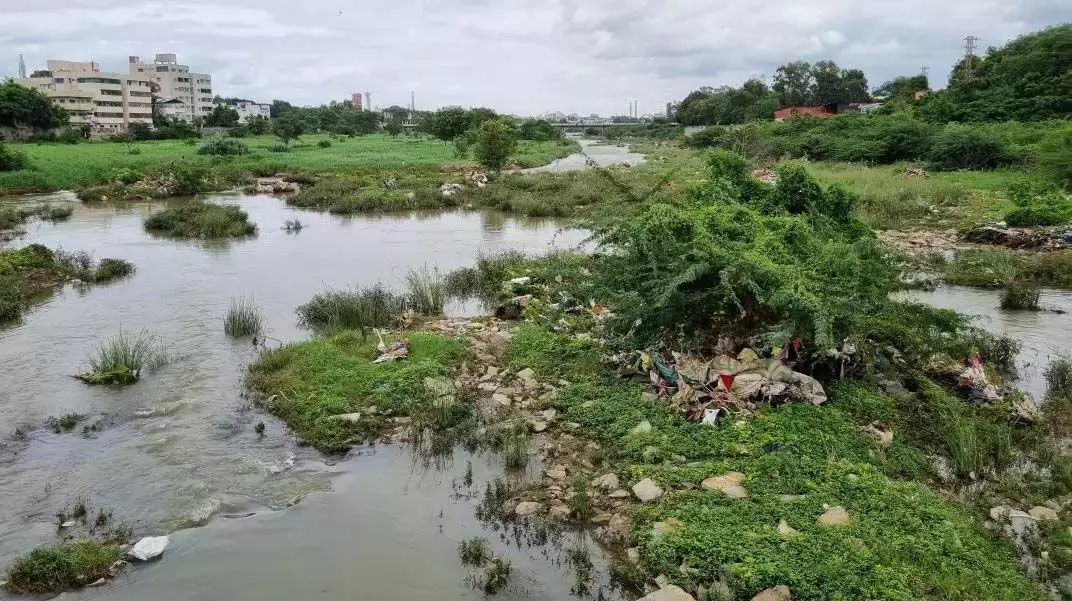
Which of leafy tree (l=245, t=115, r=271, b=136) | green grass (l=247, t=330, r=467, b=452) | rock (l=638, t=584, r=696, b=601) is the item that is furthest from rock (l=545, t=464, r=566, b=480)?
leafy tree (l=245, t=115, r=271, b=136)

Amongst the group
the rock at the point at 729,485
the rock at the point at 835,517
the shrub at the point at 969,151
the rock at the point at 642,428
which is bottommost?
the rock at the point at 835,517

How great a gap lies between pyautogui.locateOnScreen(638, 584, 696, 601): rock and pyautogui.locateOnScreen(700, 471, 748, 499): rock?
1.12m

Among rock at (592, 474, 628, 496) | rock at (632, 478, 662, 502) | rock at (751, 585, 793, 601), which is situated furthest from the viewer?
rock at (592, 474, 628, 496)

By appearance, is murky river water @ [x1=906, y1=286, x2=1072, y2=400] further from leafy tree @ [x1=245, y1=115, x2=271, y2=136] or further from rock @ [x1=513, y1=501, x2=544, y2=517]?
leafy tree @ [x1=245, y1=115, x2=271, y2=136]

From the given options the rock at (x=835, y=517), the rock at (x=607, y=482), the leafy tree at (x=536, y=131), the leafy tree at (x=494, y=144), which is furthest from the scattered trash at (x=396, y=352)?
the leafy tree at (x=536, y=131)

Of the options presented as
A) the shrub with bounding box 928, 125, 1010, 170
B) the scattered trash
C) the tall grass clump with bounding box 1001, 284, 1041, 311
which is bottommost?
the scattered trash

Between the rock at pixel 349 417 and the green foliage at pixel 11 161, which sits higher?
the green foliage at pixel 11 161

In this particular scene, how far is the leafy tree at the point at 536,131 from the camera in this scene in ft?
264

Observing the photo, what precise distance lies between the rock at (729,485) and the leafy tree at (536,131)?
251ft

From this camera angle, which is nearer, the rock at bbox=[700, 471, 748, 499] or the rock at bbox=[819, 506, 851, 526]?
the rock at bbox=[819, 506, 851, 526]

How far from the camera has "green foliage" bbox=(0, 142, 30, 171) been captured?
3176cm

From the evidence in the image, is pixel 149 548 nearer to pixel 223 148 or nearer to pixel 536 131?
pixel 223 148

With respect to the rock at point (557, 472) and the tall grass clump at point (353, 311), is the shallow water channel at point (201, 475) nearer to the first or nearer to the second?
the tall grass clump at point (353, 311)

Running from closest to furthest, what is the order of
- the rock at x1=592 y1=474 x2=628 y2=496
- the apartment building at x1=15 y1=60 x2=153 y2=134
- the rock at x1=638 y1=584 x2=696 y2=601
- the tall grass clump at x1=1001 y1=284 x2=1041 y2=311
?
the rock at x1=638 y1=584 x2=696 y2=601, the rock at x1=592 y1=474 x2=628 y2=496, the tall grass clump at x1=1001 y1=284 x2=1041 y2=311, the apartment building at x1=15 y1=60 x2=153 y2=134
